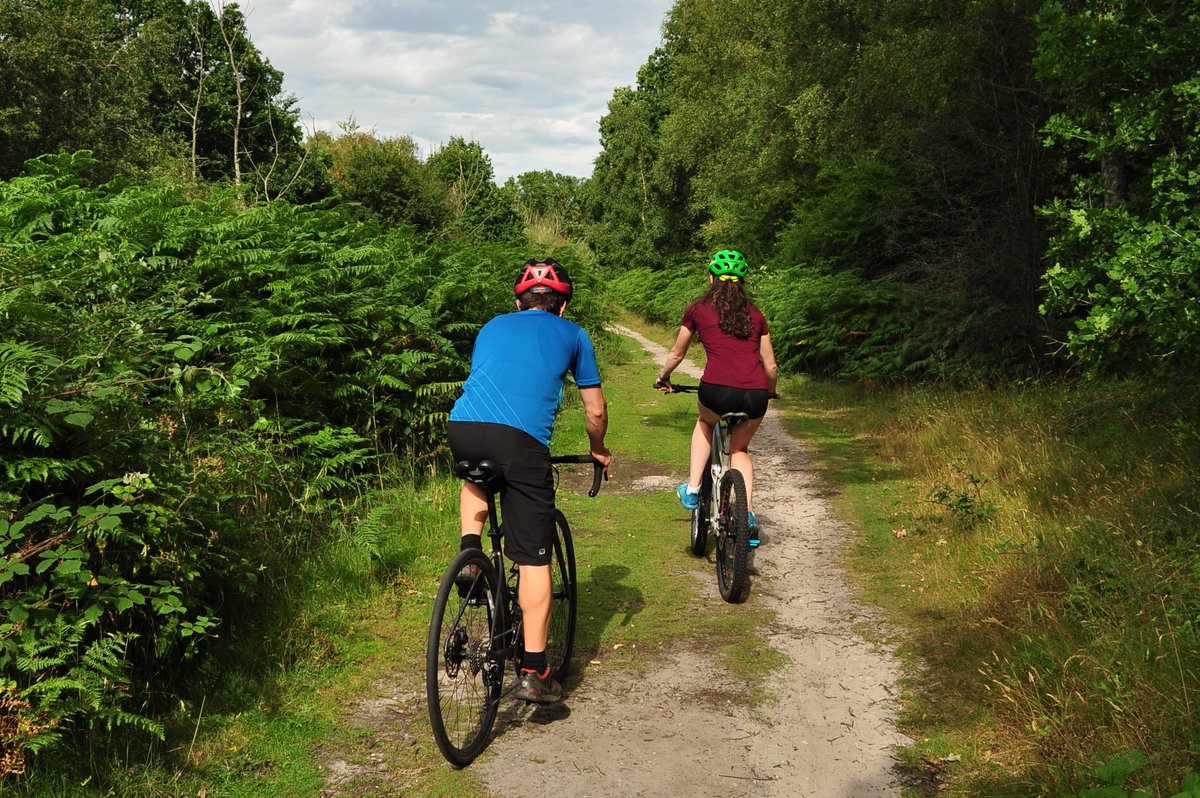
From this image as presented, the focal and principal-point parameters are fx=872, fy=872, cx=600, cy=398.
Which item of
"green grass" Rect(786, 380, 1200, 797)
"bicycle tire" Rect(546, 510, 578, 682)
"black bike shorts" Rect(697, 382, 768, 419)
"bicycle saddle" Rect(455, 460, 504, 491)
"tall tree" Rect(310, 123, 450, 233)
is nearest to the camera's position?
"green grass" Rect(786, 380, 1200, 797)

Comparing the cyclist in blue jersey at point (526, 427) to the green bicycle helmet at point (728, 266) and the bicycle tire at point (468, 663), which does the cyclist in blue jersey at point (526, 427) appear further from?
the green bicycle helmet at point (728, 266)

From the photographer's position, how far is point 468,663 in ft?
14.4

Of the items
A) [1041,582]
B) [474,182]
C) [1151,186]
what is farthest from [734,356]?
[474,182]

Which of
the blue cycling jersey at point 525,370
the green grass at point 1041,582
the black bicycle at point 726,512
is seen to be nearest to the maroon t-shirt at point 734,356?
the black bicycle at point 726,512

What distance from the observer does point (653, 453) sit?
11.8m

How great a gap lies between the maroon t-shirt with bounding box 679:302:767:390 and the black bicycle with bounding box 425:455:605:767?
2193 mm

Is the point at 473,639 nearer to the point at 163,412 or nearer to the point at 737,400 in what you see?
the point at 163,412

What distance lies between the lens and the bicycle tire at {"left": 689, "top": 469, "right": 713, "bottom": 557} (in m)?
7.01

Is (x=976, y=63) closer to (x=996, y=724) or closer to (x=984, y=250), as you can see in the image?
(x=984, y=250)

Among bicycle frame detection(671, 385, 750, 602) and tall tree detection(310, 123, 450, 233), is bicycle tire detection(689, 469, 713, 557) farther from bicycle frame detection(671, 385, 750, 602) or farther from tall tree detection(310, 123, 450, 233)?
tall tree detection(310, 123, 450, 233)

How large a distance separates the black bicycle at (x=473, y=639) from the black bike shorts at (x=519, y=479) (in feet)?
0.21

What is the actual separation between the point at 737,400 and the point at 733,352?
1.18 ft

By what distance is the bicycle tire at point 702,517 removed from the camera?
276 inches

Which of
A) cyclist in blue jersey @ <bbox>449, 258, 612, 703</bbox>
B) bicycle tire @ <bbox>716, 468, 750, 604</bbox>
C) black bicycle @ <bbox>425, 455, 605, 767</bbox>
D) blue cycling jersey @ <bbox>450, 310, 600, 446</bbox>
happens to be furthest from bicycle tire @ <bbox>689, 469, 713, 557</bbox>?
blue cycling jersey @ <bbox>450, 310, 600, 446</bbox>
